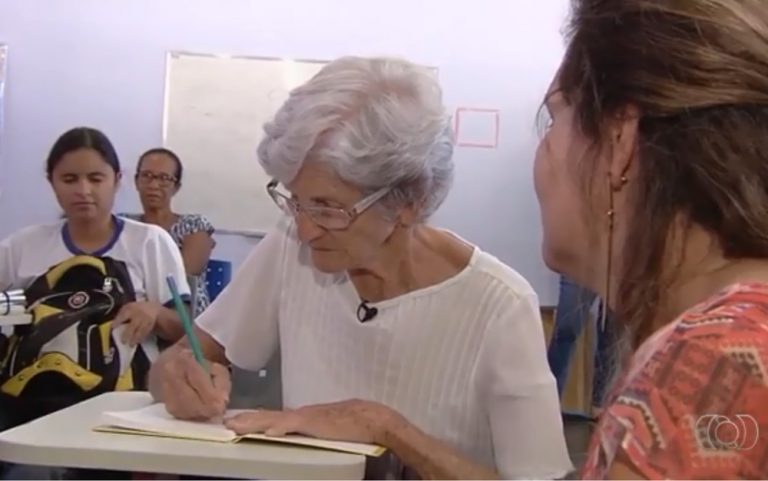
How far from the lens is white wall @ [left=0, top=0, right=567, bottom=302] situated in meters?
4.38

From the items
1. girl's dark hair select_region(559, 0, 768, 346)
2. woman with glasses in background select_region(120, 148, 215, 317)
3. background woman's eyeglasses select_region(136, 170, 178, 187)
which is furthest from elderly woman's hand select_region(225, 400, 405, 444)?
background woman's eyeglasses select_region(136, 170, 178, 187)

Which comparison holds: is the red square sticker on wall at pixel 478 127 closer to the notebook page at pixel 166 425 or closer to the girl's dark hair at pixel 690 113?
the notebook page at pixel 166 425

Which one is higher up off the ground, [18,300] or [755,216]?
[755,216]

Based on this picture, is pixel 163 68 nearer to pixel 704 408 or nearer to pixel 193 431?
pixel 193 431

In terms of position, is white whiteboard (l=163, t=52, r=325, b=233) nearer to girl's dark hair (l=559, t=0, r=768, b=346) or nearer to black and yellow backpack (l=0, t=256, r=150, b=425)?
black and yellow backpack (l=0, t=256, r=150, b=425)

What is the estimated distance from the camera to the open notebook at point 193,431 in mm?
1197

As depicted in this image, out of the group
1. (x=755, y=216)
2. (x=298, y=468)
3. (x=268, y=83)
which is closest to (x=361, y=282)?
(x=298, y=468)

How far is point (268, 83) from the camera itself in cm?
436

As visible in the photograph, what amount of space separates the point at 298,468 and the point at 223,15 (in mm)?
3589

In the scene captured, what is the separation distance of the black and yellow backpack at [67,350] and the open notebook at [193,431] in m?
1.14

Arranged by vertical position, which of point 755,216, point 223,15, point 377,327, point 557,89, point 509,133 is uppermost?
point 223,15

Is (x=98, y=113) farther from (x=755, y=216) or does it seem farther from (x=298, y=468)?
(x=755, y=216)

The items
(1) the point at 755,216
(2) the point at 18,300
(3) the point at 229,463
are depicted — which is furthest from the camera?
(2) the point at 18,300

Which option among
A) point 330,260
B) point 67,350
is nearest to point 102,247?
point 67,350
